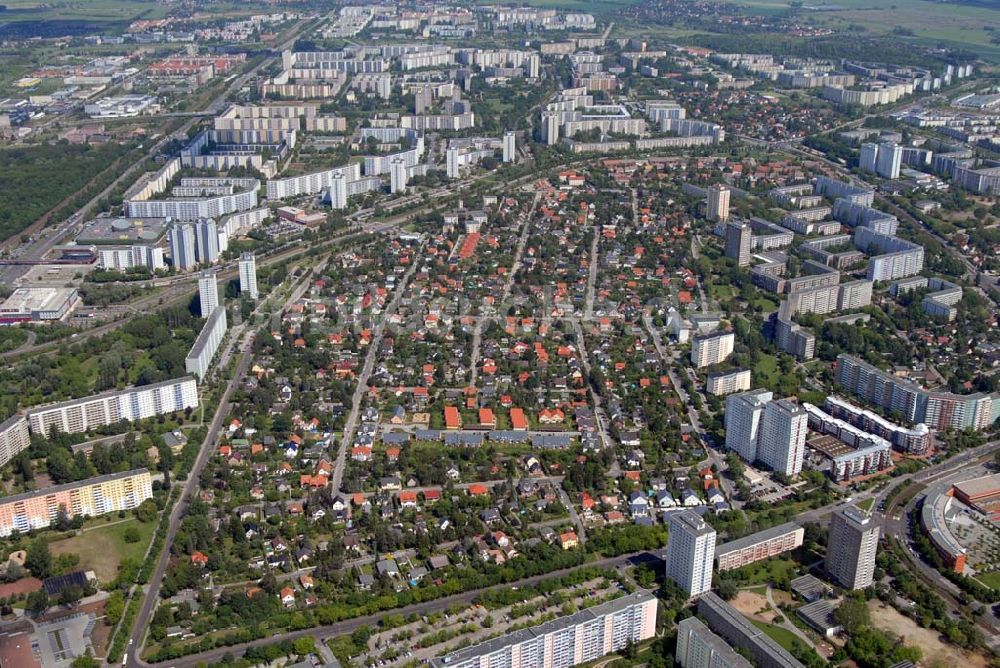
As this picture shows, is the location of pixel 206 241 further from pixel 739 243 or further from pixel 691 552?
pixel 691 552

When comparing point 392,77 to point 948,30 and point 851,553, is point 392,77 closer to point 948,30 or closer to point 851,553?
point 948,30

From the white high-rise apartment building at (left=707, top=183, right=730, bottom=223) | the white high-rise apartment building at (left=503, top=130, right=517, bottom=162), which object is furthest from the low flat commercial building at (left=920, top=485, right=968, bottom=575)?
the white high-rise apartment building at (left=503, top=130, right=517, bottom=162)

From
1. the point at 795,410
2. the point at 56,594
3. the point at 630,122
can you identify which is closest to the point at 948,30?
the point at 630,122

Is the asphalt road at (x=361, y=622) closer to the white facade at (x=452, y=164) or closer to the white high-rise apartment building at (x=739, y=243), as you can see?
the white high-rise apartment building at (x=739, y=243)

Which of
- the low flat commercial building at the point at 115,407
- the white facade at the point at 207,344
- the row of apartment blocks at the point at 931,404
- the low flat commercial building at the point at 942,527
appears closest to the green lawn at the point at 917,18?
the row of apartment blocks at the point at 931,404

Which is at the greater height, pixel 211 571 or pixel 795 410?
pixel 795 410

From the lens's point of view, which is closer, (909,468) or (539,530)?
(539,530)
